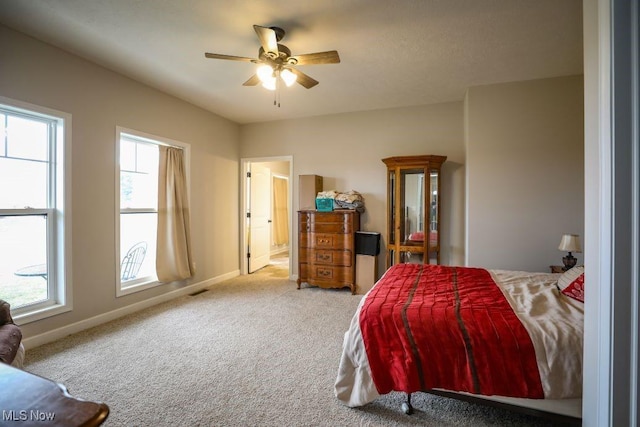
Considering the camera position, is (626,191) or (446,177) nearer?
(626,191)

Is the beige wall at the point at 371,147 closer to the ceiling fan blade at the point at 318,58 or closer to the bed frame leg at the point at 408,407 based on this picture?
the ceiling fan blade at the point at 318,58

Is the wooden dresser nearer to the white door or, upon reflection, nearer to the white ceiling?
the white door

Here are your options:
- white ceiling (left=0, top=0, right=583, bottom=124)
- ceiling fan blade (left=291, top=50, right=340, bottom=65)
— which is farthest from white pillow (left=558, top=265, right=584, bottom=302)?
ceiling fan blade (left=291, top=50, right=340, bottom=65)

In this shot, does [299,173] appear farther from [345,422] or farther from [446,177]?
[345,422]

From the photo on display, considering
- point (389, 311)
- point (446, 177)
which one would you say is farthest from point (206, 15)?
point (446, 177)

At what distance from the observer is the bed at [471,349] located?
139 cm

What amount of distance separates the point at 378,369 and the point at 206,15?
2740 mm

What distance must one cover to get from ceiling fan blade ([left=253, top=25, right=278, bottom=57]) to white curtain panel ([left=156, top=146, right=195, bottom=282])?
2.26 m

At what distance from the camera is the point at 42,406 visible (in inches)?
24.7

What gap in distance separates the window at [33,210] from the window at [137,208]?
553mm

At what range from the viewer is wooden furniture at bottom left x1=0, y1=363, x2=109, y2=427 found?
59cm

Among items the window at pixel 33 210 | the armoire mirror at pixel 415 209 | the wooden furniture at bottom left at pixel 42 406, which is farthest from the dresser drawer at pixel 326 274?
the wooden furniture at bottom left at pixel 42 406

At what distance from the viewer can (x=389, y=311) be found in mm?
1670

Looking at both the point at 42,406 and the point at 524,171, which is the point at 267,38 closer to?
the point at 42,406
